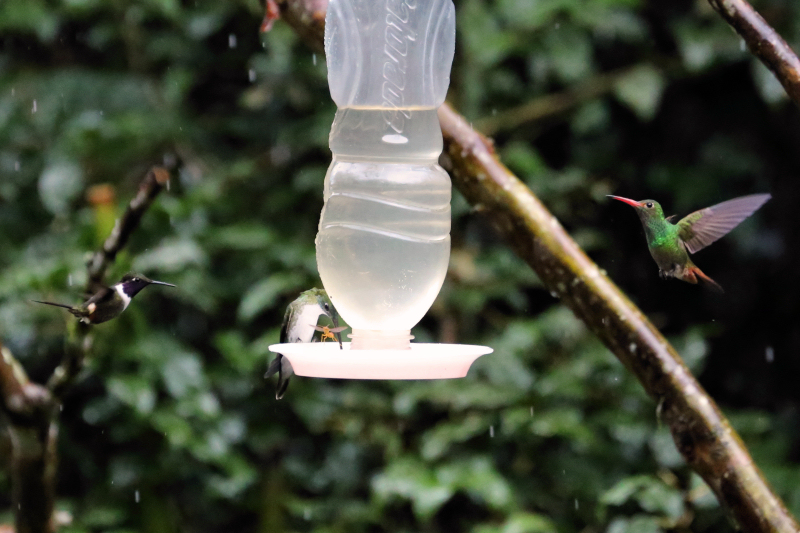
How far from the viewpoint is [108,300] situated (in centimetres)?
112

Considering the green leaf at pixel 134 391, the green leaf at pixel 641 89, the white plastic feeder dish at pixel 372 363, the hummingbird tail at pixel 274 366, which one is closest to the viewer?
the white plastic feeder dish at pixel 372 363

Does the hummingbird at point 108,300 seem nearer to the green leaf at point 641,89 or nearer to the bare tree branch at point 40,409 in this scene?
the bare tree branch at point 40,409

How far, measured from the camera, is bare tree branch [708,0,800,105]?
1006 mm

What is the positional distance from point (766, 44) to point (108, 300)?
91cm

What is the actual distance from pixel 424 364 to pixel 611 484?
1802mm

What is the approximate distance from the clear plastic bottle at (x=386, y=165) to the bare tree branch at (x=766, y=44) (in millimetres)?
453

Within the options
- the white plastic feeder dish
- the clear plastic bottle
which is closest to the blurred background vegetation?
the clear plastic bottle

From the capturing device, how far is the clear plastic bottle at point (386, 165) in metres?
1.29

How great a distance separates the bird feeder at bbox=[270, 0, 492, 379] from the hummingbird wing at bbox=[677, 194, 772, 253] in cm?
39

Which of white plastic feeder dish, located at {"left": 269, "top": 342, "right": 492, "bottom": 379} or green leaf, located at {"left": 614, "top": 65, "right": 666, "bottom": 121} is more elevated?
green leaf, located at {"left": 614, "top": 65, "right": 666, "bottom": 121}

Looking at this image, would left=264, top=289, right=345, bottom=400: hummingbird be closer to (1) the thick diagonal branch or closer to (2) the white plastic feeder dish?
(2) the white plastic feeder dish

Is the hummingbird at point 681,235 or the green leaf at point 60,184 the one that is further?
the green leaf at point 60,184

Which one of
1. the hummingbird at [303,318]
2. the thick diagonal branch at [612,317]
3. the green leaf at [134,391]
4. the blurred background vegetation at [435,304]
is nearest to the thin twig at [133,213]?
the hummingbird at [303,318]

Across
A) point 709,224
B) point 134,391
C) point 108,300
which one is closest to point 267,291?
point 134,391
